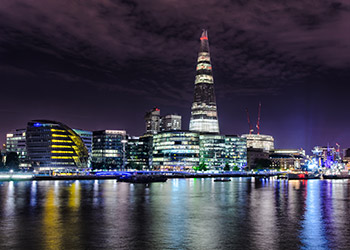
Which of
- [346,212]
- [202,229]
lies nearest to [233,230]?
[202,229]

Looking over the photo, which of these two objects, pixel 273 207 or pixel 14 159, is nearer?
pixel 273 207

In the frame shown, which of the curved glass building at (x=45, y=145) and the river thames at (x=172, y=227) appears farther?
the curved glass building at (x=45, y=145)

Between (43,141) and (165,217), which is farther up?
(43,141)

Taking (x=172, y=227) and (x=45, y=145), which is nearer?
(x=172, y=227)

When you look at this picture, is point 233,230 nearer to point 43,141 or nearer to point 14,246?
point 14,246

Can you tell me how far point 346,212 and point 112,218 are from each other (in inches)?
1117

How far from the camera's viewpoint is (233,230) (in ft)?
116

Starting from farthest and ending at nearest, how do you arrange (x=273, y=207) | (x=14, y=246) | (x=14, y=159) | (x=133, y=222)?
(x=14, y=159) < (x=273, y=207) < (x=133, y=222) < (x=14, y=246)

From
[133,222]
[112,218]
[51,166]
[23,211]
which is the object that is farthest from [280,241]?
[51,166]

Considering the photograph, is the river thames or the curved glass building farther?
the curved glass building

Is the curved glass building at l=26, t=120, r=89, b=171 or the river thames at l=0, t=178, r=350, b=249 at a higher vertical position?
the curved glass building at l=26, t=120, r=89, b=171

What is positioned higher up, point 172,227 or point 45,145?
point 45,145

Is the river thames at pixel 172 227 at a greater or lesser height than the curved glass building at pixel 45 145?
lesser

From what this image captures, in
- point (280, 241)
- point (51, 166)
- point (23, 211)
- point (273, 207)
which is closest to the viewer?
point (280, 241)
